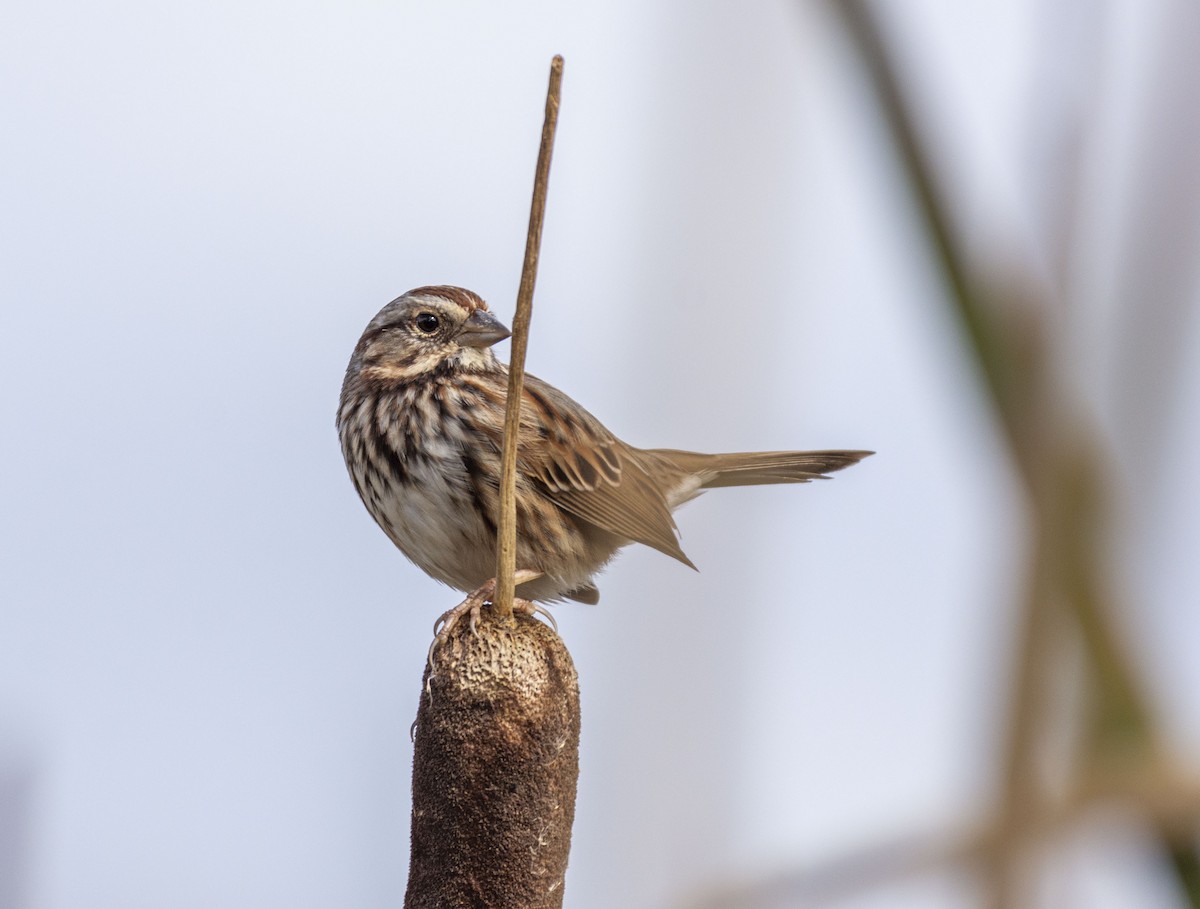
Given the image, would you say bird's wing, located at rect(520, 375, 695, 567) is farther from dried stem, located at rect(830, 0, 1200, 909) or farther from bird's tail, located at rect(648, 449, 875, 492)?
dried stem, located at rect(830, 0, 1200, 909)

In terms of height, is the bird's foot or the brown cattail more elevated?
the bird's foot

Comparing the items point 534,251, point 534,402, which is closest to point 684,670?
point 534,251

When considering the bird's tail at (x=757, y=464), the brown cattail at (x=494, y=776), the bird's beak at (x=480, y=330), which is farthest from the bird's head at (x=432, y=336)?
the brown cattail at (x=494, y=776)

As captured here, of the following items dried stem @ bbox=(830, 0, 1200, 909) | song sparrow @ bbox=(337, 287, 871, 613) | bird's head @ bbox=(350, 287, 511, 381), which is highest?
bird's head @ bbox=(350, 287, 511, 381)

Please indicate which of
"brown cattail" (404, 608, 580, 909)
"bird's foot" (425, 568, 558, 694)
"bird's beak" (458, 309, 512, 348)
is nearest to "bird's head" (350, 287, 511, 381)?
"bird's beak" (458, 309, 512, 348)

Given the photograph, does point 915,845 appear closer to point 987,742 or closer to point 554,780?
point 987,742

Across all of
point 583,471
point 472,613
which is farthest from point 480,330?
point 472,613
